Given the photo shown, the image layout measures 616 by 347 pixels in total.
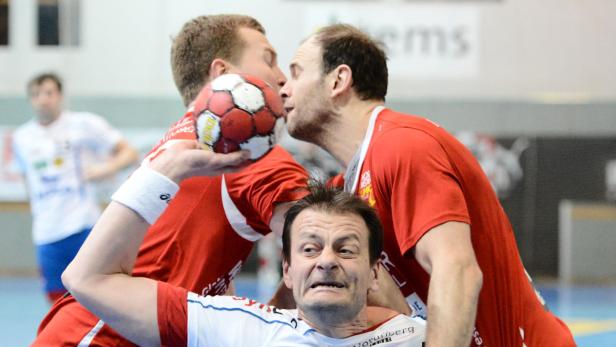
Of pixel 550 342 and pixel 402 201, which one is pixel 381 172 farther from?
pixel 550 342

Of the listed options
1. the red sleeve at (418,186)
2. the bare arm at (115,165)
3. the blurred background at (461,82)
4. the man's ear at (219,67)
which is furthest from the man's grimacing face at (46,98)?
the red sleeve at (418,186)

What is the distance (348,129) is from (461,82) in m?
12.1

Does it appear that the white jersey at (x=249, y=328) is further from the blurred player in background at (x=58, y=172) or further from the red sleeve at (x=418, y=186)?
the blurred player in background at (x=58, y=172)

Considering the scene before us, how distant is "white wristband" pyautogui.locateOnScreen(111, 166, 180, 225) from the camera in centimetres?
298

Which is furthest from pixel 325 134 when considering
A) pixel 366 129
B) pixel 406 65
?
pixel 406 65

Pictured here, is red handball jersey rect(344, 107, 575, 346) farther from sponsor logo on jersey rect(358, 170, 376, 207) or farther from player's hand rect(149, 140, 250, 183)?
player's hand rect(149, 140, 250, 183)

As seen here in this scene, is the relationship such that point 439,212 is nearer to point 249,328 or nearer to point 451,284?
point 451,284

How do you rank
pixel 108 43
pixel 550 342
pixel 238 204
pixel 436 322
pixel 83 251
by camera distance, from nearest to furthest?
pixel 436 322, pixel 83 251, pixel 550 342, pixel 238 204, pixel 108 43

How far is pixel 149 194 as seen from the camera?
9.78ft

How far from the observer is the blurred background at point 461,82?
14.6m

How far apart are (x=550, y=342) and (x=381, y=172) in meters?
0.83

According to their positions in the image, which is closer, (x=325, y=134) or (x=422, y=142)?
(x=422, y=142)

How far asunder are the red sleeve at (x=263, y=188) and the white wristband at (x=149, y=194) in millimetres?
579

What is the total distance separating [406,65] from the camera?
50.5ft
